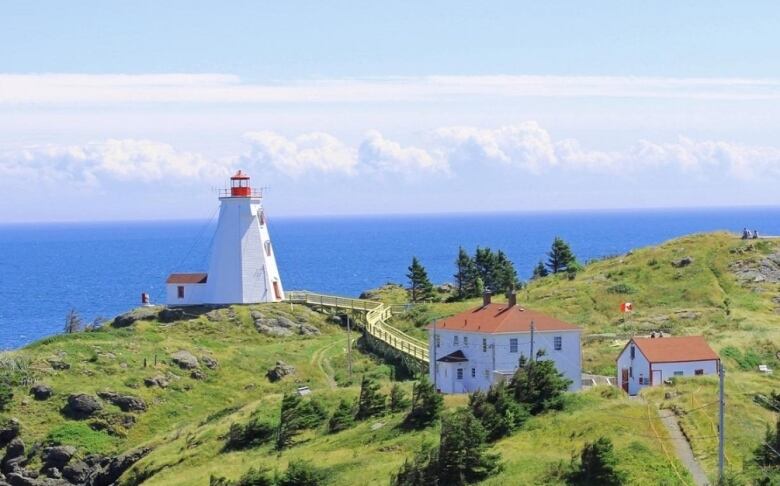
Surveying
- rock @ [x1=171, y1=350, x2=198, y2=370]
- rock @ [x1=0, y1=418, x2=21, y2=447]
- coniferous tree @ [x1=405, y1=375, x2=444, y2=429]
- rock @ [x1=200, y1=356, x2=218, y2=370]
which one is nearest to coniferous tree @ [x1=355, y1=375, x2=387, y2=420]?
coniferous tree @ [x1=405, y1=375, x2=444, y2=429]

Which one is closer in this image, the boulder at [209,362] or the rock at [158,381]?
the rock at [158,381]

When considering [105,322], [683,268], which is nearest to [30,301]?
[105,322]

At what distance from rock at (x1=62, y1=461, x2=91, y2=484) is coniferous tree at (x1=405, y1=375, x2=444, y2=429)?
19.5 m

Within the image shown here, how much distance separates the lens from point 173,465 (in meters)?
53.8

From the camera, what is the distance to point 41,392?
66.8 metres

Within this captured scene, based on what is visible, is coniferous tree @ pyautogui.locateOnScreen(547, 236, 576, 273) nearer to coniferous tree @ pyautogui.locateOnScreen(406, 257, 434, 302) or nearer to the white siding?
coniferous tree @ pyautogui.locateOnScreen(406, 257, 434, 302)

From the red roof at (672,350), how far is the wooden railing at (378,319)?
15.8m

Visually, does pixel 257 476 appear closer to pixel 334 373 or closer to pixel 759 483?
pixel 759 483

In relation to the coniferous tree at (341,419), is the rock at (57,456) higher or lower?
lower

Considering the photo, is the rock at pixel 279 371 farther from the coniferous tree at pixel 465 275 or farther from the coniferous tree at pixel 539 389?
the coniferous tree at pixel 539 389

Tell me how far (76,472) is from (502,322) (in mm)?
23308

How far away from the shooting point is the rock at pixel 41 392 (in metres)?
66.7

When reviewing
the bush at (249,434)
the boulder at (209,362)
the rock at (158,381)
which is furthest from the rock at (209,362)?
the bush at (249,434)

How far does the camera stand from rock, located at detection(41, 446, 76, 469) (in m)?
60.9
